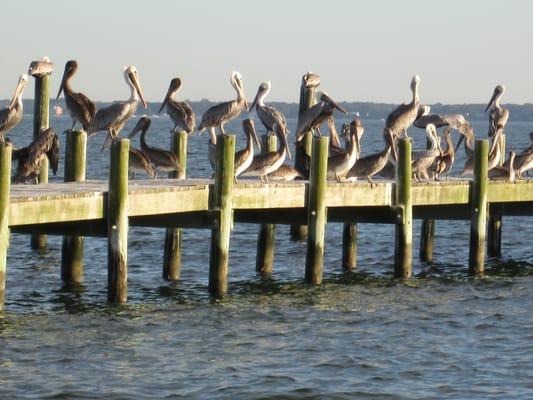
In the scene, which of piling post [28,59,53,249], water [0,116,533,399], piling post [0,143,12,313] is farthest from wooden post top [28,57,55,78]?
piling post [0,143,12,313]

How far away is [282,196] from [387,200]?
2.14m

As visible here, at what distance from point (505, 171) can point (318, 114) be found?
3.57 meters

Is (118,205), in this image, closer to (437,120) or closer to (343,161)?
(343,161)

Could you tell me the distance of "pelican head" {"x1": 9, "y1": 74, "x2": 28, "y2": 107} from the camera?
2409 centimetres

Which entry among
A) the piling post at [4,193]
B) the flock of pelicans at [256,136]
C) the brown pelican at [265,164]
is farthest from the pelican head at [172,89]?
the piling post at [4,193]

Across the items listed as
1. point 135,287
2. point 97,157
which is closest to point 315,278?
point 135,287

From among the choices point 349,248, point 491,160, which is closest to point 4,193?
point 349,248

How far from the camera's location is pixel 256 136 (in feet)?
81.8

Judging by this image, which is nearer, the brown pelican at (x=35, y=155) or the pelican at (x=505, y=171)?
the brown pelican at (x=35, y=155)

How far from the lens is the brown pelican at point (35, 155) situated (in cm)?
2314

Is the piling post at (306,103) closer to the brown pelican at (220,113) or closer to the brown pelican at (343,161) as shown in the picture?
the brown pelican at (220,113)

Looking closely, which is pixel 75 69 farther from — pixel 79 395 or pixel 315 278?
pixel 79 395

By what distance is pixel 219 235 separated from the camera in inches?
852

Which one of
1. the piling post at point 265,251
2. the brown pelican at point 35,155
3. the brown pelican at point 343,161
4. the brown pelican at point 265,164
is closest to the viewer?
the brown pelican at point 35,155
